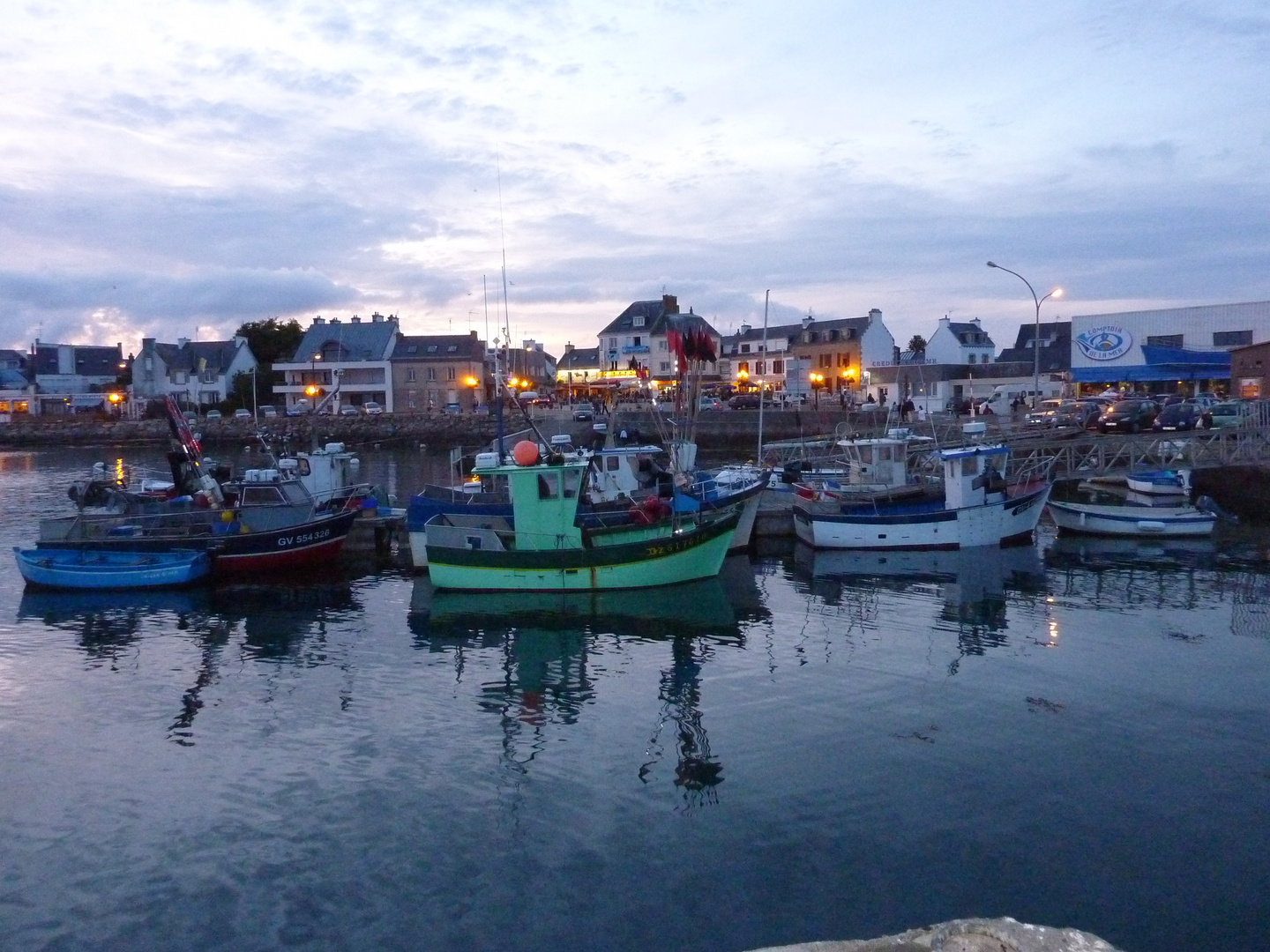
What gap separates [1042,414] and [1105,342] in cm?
1799

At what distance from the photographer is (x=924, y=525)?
2700 cm

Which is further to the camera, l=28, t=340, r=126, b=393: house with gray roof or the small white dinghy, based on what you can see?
l=28, t=340, r=126, b=393: house with gray roof

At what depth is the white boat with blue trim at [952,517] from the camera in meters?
27.0

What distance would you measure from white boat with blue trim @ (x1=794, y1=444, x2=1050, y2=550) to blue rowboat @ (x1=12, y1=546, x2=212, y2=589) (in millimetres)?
15011

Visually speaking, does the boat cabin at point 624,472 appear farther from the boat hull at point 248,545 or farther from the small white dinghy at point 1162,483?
the small white dinghy at point 1162,483

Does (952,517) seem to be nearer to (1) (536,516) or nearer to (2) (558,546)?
(2) (558,546)

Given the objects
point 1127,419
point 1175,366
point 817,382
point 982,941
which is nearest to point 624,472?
point 982,941

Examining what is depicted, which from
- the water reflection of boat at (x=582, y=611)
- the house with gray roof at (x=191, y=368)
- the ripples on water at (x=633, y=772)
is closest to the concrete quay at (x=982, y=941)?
the ripples on water at (x=633, y=772)

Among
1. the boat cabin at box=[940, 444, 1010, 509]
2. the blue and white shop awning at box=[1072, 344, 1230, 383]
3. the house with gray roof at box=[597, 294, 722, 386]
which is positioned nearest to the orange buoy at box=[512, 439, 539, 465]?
the boat cabin at box=[940, 444, 1010, 509]

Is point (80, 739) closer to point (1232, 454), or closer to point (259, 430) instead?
point (1232, 454)

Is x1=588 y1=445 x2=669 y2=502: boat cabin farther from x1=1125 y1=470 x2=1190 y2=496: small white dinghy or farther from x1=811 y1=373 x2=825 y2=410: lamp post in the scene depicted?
x1=811 y1=373 x2=825 y2=410: lamp post

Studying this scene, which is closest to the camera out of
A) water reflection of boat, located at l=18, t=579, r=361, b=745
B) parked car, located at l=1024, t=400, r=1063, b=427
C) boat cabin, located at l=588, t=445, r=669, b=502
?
water reflection of boat, located at l=18, t=579, r=361, b=745

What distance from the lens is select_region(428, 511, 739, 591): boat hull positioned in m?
22.0

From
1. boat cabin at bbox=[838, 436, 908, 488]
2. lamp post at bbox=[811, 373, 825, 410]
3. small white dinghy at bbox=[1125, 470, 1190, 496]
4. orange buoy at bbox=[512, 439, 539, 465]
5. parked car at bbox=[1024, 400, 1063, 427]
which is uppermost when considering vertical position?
lamp post at bbox=[811, 373, 825, 410]
